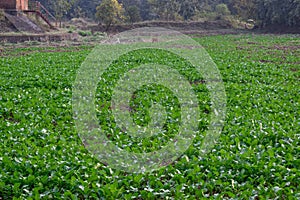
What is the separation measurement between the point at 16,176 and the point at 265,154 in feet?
13.2

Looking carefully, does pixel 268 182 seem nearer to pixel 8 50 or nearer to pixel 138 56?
pixel 138 56

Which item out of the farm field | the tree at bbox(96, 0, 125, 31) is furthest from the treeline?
the farm field

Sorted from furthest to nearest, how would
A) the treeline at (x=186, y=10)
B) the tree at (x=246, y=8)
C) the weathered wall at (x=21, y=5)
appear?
the tree at (x=246, y=8) → the treeline at (x=186, y=10) → the weathered wall at (x=21, y=5)

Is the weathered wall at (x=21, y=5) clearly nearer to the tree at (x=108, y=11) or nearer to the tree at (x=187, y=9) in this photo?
the tree at (x=108, y=11)

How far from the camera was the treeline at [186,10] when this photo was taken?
44.8 m

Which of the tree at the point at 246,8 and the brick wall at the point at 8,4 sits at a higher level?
the tree at the point at 246,8

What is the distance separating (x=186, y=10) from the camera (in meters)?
60.8

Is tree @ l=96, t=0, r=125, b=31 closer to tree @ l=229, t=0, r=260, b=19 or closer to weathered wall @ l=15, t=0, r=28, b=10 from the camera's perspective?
weathered wall @ l=15, t=0, r=28, b=10

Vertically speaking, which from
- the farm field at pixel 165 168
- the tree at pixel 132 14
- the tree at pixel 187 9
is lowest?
the farm field at pixel 165 168

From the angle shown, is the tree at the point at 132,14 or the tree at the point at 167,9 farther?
the tree at the point at 167,9

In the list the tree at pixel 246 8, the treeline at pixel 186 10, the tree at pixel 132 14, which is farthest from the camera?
the tree at pixel 246 8

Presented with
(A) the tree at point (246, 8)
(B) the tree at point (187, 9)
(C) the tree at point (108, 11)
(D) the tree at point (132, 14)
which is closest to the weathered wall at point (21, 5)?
(C) the tree at point (108, 11)

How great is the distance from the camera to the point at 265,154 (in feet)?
20.8

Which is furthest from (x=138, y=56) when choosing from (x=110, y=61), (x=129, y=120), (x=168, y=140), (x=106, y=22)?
(x=106, y=22)
